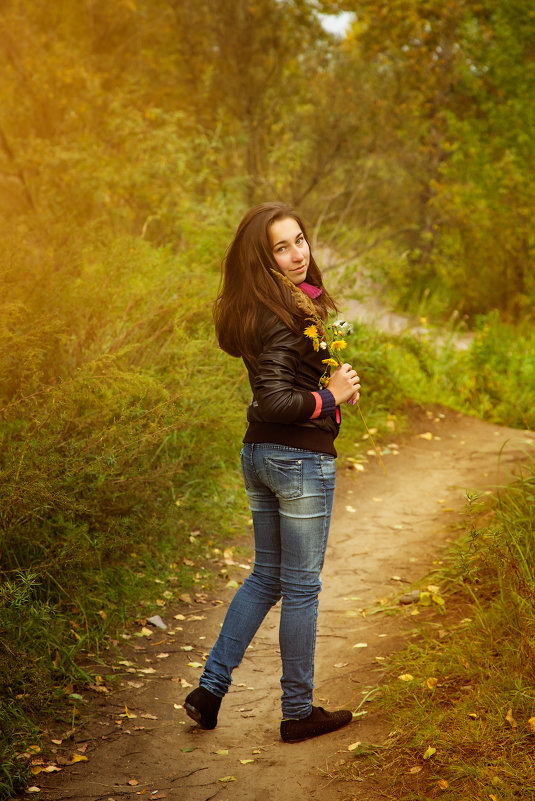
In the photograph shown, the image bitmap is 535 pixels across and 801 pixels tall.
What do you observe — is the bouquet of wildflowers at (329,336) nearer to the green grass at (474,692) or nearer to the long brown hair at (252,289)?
the long brown hair at (252,289)

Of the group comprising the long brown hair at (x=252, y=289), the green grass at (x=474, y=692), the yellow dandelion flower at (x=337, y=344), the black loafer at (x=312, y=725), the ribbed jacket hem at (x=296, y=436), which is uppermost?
the long brown hair at (x=252, y=289)

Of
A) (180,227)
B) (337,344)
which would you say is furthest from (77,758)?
(180,227)

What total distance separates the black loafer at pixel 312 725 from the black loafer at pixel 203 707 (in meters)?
0.27

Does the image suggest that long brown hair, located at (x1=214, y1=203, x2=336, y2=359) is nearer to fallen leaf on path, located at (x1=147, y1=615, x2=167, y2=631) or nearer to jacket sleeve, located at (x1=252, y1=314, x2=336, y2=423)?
jacket sleeve, located at (x1=252, y1=314, x2=336, y2=423)

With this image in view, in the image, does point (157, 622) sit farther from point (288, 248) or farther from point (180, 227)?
point (180, 227)

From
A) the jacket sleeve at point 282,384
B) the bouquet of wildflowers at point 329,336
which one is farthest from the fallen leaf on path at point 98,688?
the bouquet of wildflowers at point 329,336

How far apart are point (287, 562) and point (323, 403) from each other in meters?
0.61

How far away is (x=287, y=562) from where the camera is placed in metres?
2.82

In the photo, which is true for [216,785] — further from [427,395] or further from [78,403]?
[427,395]

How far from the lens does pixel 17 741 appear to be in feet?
9.40

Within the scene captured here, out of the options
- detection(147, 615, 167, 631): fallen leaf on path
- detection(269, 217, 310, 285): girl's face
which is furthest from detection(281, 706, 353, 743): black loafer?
detection(269, 217, 310, 285): girl's face

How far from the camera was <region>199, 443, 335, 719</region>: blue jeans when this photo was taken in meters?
2.72

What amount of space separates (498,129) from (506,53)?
1.48m

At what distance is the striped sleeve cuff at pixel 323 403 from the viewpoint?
8.67 feet
